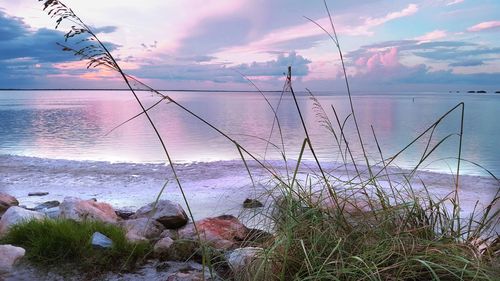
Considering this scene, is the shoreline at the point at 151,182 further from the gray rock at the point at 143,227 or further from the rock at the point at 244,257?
the rock at the point at 244,257

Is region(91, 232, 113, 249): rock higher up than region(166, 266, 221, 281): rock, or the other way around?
region(91, 232, 113, 249): rock

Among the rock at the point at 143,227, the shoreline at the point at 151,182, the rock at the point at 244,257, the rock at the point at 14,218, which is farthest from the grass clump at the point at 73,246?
the shoreline at the point at 151,182

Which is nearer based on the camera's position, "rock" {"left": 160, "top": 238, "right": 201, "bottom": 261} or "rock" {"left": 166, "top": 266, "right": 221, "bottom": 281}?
"rock" {"left": 166, "top": 266, "right": 221, "bottom": 281}

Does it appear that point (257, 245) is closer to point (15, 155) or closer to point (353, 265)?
point (353, 265)

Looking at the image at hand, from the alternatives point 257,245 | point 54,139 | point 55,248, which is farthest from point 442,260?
point 54,139

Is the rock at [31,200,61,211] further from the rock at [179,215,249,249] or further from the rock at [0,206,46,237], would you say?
the rock at [179,215,249,249]

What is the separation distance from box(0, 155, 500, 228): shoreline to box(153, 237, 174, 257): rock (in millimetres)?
2190

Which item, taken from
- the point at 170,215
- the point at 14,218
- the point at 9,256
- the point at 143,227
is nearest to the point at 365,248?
the point at 9,256

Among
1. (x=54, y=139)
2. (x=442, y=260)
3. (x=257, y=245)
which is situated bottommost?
(x=54, y=139)

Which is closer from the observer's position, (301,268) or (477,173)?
(301,268)

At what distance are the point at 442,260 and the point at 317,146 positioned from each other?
39.6 feet

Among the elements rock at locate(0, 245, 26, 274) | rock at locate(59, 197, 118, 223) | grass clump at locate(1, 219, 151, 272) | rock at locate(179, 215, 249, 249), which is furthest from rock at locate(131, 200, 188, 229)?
rock at locate(0, 245, 26, 274)

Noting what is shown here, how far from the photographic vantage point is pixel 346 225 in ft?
7.22

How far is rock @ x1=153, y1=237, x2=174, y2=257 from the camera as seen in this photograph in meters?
4.06
